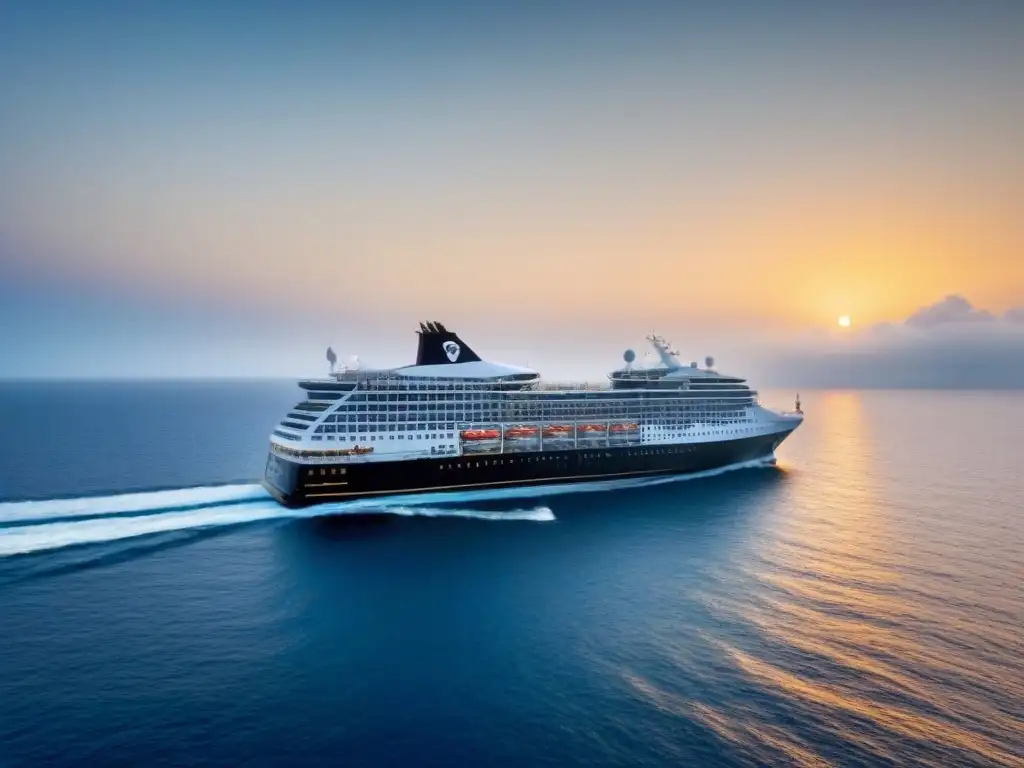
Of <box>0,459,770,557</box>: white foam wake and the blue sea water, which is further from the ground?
<box>0,459,770,557</box>: white foam wake

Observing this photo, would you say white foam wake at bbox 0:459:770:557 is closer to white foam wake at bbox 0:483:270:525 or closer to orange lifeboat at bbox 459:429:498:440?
white foam wake at bbox 0:483:270:525

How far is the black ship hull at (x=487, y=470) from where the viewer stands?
4753 cm

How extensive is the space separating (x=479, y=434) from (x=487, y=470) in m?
3.91

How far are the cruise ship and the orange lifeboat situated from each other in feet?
0.39

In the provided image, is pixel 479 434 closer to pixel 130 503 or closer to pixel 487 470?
pixel 487 470

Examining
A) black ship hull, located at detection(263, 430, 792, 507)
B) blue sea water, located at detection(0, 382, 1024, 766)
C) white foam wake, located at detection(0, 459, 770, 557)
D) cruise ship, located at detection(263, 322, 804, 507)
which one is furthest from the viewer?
cruise ship, located at detection(263, 322, 804, 507)

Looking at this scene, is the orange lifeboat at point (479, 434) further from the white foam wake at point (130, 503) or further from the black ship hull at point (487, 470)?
the white foam wake at point (130, 503)

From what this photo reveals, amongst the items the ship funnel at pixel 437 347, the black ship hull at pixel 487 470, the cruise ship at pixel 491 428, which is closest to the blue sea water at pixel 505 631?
the black ship hull at pixel 487 470

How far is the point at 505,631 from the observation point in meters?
26.2

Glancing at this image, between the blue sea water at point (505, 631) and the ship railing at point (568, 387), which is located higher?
the ship railing at point (568, 387)

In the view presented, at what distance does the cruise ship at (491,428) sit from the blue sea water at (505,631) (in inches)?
145

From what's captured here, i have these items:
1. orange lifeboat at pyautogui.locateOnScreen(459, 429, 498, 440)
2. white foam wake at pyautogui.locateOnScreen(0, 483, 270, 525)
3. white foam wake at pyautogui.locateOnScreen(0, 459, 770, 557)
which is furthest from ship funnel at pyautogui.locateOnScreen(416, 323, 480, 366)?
white foam wake at pyautogui.locateOnScreen(0, 483, 270, 525)

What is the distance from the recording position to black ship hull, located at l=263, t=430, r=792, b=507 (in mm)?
47531

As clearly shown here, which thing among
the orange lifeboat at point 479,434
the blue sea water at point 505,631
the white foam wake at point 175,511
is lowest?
the blue sea water at point 505,631
